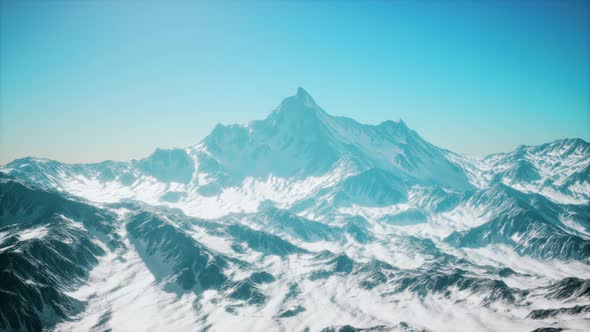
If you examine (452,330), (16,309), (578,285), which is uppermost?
(16,309)

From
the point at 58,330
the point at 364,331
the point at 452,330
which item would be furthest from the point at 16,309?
the point at 452,330

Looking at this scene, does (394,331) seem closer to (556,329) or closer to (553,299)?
(556,329)

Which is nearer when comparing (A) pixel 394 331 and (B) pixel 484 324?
(A) pixel 394 331

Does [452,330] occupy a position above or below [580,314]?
below

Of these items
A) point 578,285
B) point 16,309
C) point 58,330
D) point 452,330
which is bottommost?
point 452,330

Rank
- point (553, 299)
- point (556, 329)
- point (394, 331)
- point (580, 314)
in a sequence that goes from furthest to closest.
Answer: point (553, 299) < point (394, 331) < point (580, 314) < point (556, 329)

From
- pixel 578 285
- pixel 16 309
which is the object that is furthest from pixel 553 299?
pixel 16 309

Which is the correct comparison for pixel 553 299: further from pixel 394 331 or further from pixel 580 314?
pixel 394 331

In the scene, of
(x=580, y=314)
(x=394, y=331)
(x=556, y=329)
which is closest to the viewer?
(x=556, y=329)

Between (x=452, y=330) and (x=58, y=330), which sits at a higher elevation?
(x=58, y=330)
